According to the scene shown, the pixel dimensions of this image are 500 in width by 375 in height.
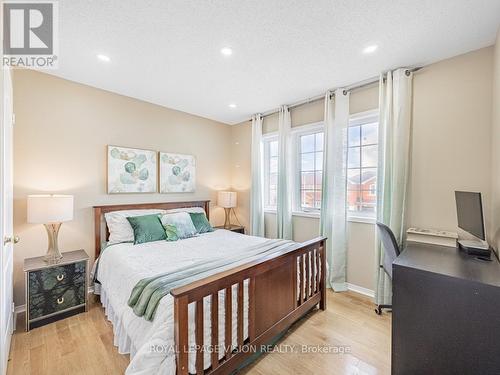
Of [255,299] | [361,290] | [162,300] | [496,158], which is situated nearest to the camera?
[162,300]

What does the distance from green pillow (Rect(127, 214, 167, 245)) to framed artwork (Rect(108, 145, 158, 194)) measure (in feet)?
1.74

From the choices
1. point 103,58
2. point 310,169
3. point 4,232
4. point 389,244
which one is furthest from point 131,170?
point 389,244

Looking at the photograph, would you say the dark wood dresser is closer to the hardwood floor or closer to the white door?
the hardwood floor

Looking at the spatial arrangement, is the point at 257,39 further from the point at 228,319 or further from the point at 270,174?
the point at 270,174

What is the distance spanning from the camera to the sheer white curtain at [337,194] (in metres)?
2.98

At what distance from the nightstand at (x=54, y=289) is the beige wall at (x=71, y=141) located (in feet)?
1.22

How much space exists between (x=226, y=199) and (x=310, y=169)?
1.57 m

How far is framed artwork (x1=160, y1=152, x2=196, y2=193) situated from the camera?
3.57m

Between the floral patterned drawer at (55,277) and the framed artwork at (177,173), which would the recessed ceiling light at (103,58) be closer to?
the framed artwork at (177,173)

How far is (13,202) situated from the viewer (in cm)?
235

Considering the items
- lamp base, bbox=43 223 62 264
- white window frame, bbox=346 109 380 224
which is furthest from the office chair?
lamp base, bbox=43 223 62 264

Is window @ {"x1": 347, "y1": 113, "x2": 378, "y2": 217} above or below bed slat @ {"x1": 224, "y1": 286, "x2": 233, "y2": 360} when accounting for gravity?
above

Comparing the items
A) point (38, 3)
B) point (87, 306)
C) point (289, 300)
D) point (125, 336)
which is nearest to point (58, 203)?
point (87, 306)

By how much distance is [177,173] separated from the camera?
12.3 ft
